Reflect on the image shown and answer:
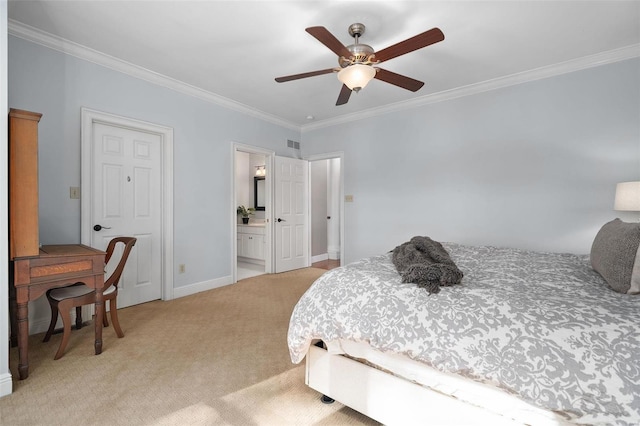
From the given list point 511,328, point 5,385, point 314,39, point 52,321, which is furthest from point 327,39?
point 52,321

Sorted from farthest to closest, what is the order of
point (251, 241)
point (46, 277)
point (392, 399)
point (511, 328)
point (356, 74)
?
point (251, 241)
point (356, 74)
point (46, 277)
point (392, 399)
point (511, 328)

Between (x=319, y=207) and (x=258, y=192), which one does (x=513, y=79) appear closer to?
(x=319, y=207)

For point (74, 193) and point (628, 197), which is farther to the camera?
point (74, 193)

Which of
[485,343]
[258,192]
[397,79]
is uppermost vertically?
[397,79]

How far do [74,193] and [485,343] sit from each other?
11.3 ft

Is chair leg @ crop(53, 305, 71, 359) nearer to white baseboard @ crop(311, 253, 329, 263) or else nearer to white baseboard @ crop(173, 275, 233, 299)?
white baseboard @ crop(173, 275, 233, 299)

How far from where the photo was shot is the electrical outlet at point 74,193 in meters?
2.80

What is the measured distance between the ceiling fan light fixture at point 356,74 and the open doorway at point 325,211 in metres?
3.90

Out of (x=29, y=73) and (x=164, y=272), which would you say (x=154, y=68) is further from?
(x=164, y=272)

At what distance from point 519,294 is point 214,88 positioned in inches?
150

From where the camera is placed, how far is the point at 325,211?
21.7 ft

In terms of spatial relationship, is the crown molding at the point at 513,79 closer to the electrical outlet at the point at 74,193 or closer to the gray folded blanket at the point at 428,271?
the gray folded blanket at the point at 428,271

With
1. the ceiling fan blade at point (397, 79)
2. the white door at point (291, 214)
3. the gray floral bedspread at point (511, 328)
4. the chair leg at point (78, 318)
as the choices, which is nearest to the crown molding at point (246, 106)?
the white door at point (291, 214)

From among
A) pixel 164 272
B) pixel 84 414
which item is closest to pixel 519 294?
pixel 84 414
